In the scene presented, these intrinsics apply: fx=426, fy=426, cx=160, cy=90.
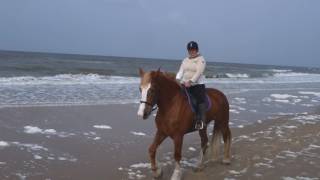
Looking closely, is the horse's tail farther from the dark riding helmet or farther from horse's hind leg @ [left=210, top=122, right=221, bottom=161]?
the dark riding helmet

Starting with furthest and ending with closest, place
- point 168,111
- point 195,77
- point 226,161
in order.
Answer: point 226,161
point 195,77
point 168,111

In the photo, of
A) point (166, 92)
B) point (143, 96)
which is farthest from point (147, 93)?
point (166, 92)

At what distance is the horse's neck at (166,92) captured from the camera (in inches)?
246

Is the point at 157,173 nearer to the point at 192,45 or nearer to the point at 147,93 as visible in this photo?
the point at 147,93

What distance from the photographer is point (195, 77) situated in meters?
6.73

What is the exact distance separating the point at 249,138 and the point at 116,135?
123 inches

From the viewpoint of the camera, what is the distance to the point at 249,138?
33.0 ft

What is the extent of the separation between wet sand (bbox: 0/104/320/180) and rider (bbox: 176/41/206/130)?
1020 mm

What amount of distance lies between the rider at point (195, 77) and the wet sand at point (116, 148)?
1.02 metres

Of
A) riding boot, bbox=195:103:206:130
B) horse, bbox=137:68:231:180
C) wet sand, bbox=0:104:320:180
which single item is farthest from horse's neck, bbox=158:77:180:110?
wet sand, bbox=0:104:320:180

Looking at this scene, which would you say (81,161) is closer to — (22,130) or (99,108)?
(22,130)

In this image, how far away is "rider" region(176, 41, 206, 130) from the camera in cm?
675

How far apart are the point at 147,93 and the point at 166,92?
601 millimetres

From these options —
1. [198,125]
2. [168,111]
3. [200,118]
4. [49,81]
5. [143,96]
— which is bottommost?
[49,81]
